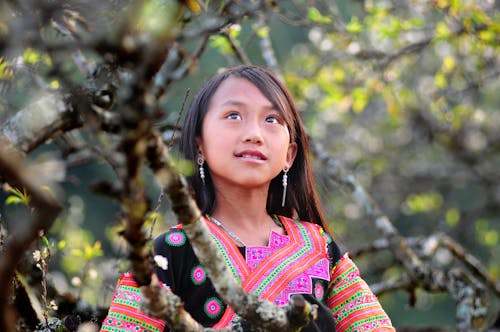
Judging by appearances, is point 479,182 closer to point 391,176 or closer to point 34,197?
point 391,176

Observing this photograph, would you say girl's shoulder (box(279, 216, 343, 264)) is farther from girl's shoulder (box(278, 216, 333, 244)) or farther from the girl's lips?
the girl's lips

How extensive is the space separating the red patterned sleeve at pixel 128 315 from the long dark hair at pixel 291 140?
52 centimetres

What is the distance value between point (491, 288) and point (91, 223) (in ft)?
41.7

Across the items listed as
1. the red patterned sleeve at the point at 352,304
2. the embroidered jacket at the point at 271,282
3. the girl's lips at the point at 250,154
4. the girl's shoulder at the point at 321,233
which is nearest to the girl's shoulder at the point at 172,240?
the embroidered jacket at the point at 271,282

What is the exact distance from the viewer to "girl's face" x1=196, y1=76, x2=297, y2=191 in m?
2.44

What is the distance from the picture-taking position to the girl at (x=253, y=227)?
2293 millimetres

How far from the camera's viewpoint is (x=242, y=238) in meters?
2.47

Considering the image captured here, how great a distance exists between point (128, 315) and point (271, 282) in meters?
0.49

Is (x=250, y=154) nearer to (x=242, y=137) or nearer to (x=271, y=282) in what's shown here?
(x=242, y=137)

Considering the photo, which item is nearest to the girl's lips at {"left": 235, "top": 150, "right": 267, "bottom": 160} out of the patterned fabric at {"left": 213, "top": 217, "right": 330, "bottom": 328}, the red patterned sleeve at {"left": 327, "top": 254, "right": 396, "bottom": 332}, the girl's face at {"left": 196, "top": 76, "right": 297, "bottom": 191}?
the girl's face at {"left": 196, "top": 76, "right": 297, "bottom": 191}

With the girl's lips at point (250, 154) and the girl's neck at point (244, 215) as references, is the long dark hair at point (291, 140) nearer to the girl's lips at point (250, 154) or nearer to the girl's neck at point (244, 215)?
the girl's neck at point (244, 215)

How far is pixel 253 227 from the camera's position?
2.54 metres

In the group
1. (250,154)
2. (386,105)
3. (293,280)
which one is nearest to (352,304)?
(293,280)

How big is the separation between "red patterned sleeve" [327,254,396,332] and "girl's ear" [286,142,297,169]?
0.46 m
